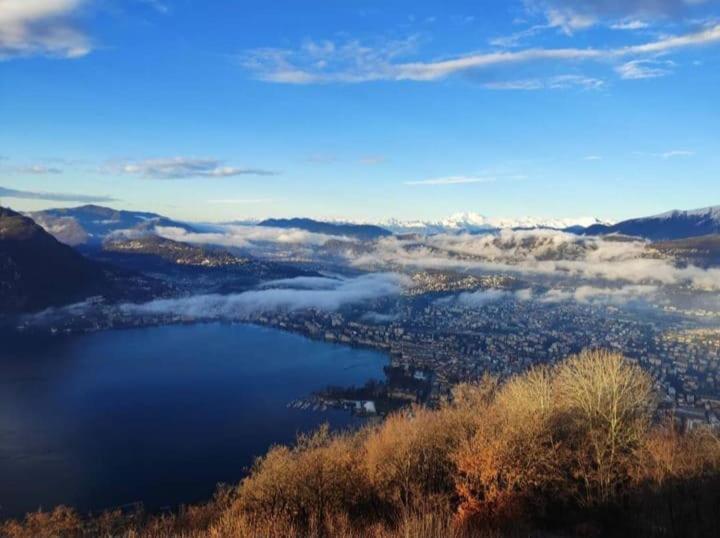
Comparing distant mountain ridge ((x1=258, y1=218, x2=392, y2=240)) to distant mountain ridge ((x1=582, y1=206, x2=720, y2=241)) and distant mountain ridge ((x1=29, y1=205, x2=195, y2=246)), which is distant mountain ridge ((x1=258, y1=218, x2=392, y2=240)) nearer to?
distant mountain ridge ((x1=29, y1=205, x2=195, y2=246))

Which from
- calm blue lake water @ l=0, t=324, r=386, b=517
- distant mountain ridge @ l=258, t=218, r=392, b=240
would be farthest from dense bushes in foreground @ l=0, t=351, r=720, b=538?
distant mountain ridge @ l=258, t=218, r=392, b=240

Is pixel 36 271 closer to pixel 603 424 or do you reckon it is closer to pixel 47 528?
pixel 47 528

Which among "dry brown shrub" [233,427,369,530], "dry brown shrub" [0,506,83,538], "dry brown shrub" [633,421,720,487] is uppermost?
"dry brown shrub" [633,421,720,487]

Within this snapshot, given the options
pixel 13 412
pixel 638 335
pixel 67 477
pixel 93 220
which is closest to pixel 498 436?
pixel 67 477

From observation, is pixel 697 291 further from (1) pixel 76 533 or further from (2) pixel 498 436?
(1) pixel 76 533

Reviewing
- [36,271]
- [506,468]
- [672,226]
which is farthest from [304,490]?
[672,226]

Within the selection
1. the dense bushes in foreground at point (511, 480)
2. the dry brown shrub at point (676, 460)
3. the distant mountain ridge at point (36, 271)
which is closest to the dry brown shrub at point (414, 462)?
the dense bushes in foreground at point (511, 480)

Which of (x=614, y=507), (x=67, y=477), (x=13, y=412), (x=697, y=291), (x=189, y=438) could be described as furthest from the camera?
(x=697, y=291)
